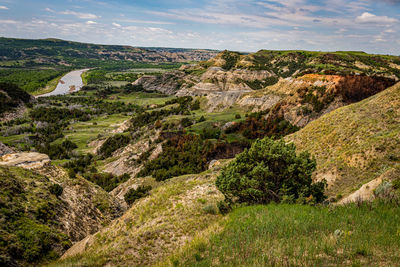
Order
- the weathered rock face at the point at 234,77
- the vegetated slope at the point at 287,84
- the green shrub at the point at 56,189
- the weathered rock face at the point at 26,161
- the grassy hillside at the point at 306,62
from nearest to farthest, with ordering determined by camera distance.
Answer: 1. the green shrub at the point at 56,189
2. the weathered rock face at the point at 26,161
3. the vegetated slope at the point at 287,84
4. the grassy hillside at the point at 306,62
5. the weathered rock face at the point at 234,77

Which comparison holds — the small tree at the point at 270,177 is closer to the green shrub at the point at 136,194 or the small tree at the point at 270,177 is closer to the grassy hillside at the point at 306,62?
the green shrub at the point at 136,194

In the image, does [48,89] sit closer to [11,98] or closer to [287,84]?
[11,98]

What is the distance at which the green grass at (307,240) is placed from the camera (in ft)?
18.3

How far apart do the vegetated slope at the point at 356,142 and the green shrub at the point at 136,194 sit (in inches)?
693

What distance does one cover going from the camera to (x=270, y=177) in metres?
13.5

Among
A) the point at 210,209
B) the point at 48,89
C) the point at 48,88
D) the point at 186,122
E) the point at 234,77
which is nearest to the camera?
the point at 210,209

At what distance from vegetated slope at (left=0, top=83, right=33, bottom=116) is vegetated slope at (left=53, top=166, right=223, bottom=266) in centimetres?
9714

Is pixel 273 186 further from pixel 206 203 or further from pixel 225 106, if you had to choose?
pixel 225 106

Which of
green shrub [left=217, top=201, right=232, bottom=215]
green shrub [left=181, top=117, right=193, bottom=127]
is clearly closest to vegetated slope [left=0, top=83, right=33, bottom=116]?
green shrub [left=181, top=117, right=193, bottom=127]

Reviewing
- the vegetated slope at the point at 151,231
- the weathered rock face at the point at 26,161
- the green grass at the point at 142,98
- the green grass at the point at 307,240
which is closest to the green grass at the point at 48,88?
the green grass at the point at 142,98

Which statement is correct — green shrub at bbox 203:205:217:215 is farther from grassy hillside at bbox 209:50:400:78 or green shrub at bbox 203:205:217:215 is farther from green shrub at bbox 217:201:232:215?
grassy hillside at bbox 209:50:400:78

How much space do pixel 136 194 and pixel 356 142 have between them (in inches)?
870

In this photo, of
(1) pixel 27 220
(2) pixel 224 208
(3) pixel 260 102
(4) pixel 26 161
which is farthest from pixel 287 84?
(1) pixel 27 220

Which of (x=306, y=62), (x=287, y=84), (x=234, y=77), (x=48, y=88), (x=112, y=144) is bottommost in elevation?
(x=112, y=144)
